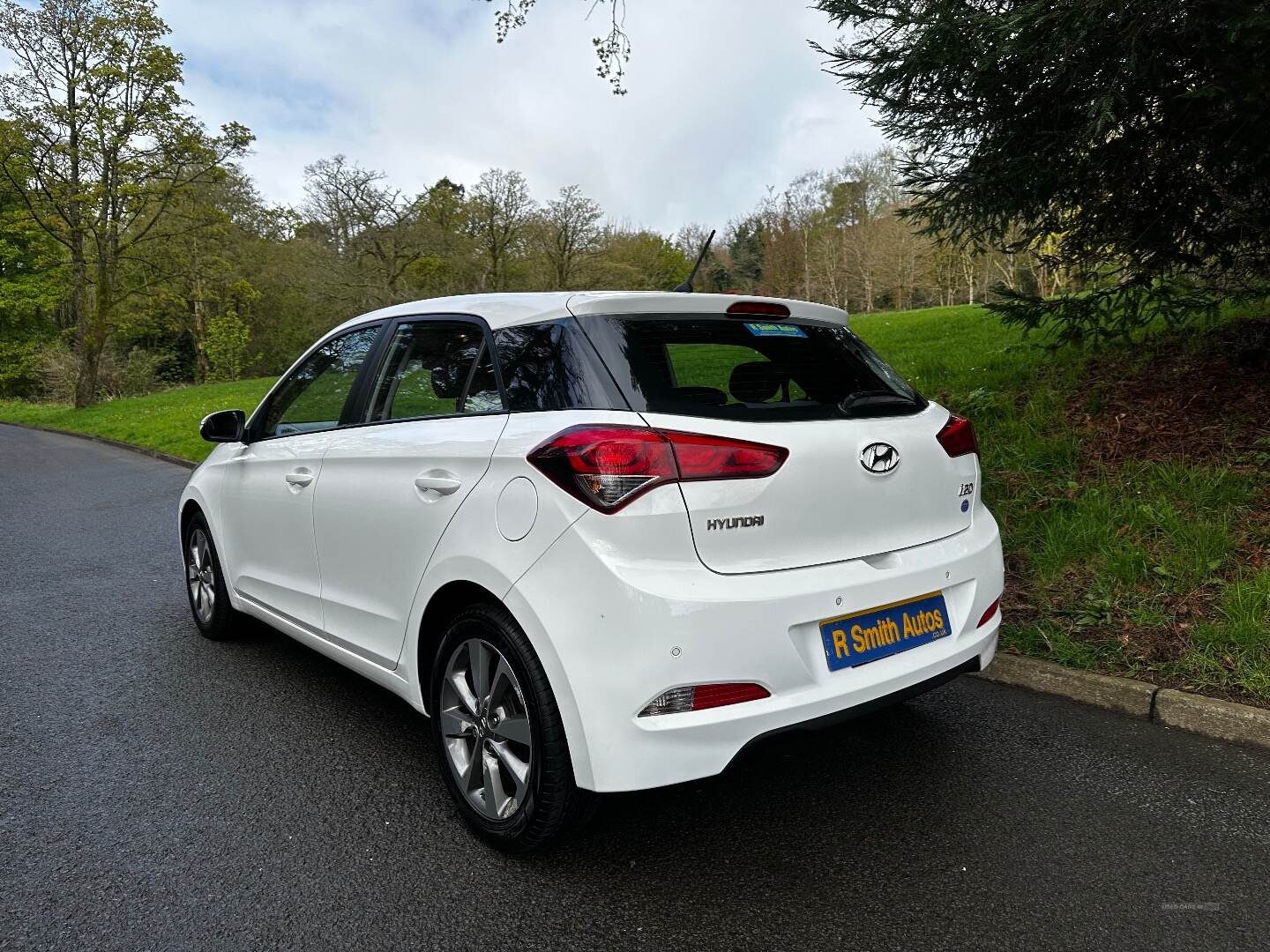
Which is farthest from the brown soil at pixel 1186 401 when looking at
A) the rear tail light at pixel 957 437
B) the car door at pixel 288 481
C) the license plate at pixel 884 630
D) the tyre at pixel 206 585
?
the tyre at pixel 206 585

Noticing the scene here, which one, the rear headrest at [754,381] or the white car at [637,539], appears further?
the rear headrest at [754,381]

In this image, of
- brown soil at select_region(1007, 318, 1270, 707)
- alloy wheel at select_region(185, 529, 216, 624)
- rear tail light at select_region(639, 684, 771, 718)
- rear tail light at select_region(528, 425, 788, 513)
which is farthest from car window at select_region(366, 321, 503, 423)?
brown soil at select_region(1007, 318, 1270, 707)

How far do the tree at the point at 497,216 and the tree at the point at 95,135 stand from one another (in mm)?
11082

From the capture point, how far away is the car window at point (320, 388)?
3.53 metres

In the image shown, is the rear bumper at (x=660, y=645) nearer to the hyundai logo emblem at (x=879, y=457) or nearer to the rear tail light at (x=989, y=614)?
the hyundai logo emblem at (x=879, y=457)

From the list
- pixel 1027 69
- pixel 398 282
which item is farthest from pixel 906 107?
pixel 398 282

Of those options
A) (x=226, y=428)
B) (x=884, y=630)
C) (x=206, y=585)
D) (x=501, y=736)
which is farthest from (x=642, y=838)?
(x=206, y=585)

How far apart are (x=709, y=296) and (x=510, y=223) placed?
35.2 metres

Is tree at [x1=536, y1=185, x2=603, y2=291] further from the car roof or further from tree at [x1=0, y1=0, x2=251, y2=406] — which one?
the car roof

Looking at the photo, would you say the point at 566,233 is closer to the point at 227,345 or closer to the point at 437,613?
the point at 227,345

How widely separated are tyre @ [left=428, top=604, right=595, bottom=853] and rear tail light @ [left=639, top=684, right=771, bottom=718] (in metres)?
0.30

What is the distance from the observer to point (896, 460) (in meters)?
2.55

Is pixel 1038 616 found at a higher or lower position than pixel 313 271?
lower

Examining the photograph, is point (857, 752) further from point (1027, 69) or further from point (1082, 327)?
point (1082, 327)
